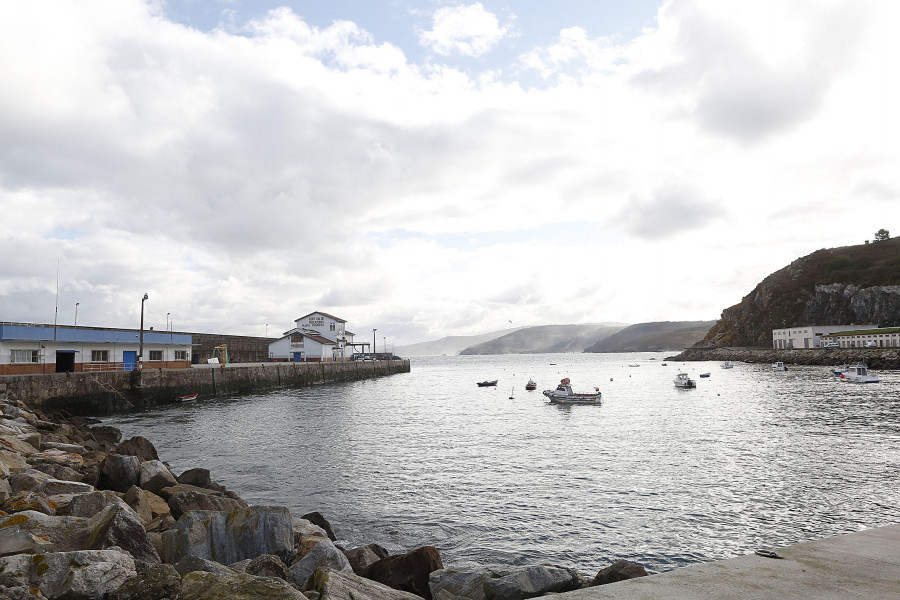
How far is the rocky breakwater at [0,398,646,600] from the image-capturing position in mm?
6449

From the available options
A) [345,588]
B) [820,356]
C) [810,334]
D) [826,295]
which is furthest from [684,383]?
Answer: [826,295]

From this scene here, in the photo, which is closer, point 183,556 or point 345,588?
point 345,588

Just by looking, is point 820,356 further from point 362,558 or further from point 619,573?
A: point 362,558

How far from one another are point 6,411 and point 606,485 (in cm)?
3163

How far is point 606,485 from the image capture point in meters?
20.5

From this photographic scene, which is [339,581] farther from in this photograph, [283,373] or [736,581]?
[283,373]

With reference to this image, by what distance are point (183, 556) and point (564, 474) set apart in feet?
53.8

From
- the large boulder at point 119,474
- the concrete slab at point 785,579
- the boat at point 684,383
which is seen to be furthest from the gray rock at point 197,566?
the boat at point 684,383

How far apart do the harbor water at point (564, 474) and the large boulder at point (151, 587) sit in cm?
825

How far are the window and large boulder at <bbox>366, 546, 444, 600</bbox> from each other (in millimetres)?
48221

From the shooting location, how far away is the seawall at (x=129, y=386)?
40750 mm

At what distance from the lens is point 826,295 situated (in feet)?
464

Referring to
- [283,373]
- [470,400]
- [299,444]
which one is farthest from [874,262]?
[299,444]

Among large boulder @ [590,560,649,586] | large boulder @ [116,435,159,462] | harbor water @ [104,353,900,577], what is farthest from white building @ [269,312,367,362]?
large boulder @ [590,560,649,586]
